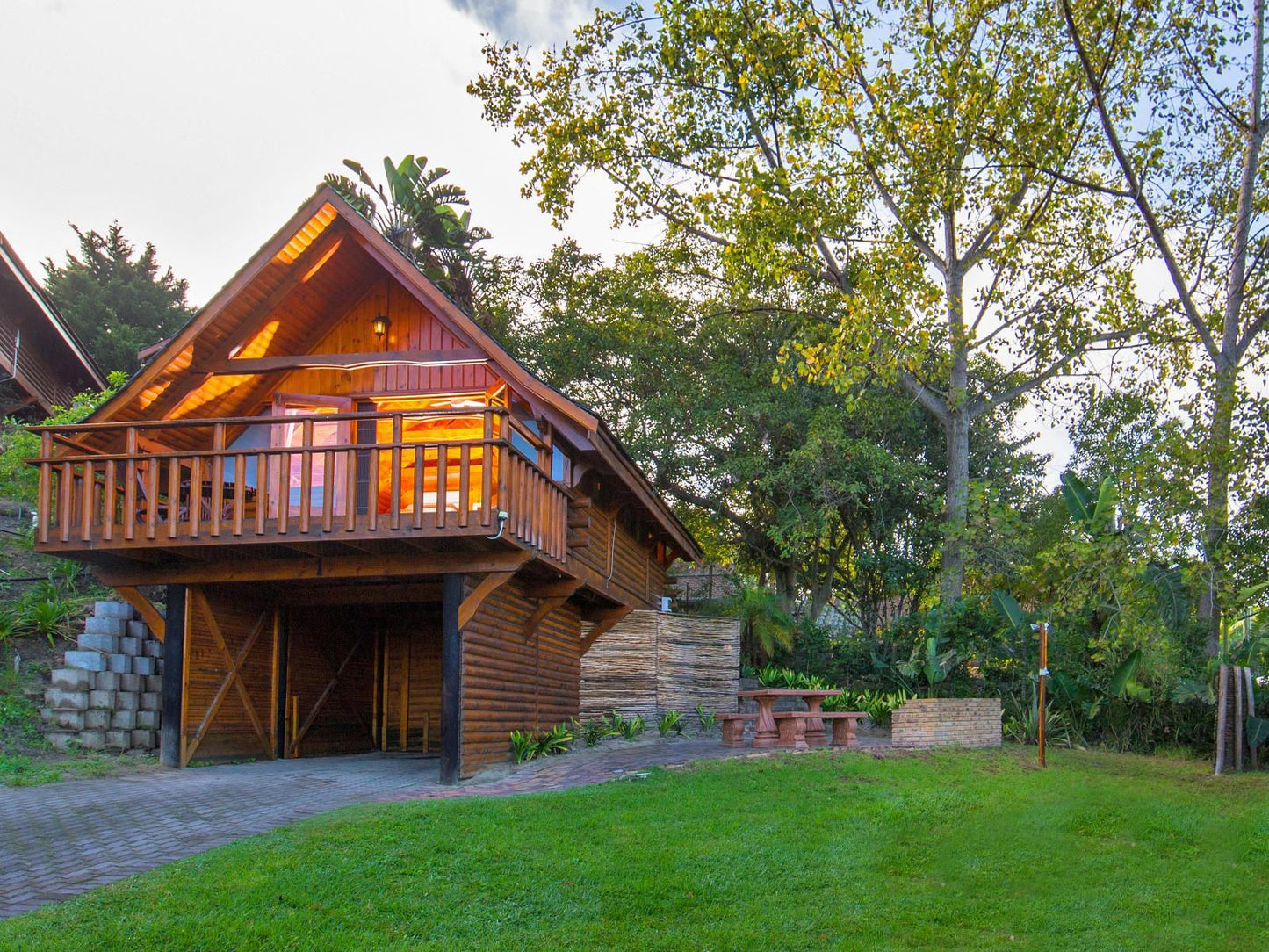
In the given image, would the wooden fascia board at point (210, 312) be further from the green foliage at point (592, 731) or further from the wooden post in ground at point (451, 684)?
the green foliage at point (592, 731)

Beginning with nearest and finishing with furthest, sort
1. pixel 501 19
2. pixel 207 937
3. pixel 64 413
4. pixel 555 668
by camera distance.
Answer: pixel 207 937
pixel 555 668
pixel 64 413
pixel 501 19

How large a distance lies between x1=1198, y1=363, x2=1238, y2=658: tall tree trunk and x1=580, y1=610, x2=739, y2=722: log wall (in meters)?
8.57

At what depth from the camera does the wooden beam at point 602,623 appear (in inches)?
803

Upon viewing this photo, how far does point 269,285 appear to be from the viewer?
16125mm

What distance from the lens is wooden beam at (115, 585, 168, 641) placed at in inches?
583

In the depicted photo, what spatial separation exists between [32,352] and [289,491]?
18489mm

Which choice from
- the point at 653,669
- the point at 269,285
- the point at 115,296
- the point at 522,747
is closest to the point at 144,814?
the point at 522,747

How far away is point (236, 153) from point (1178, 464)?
45.9 ft

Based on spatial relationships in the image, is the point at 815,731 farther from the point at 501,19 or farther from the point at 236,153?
the point at 501,19

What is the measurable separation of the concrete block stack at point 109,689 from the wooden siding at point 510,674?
4.69m

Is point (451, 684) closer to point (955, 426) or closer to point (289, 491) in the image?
point (289, 491)

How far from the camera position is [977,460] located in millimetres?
28906

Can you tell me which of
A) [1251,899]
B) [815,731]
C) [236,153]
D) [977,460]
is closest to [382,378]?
[236,153]

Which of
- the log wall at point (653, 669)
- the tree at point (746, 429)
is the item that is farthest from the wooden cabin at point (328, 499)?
the tree at point (746, 429)
